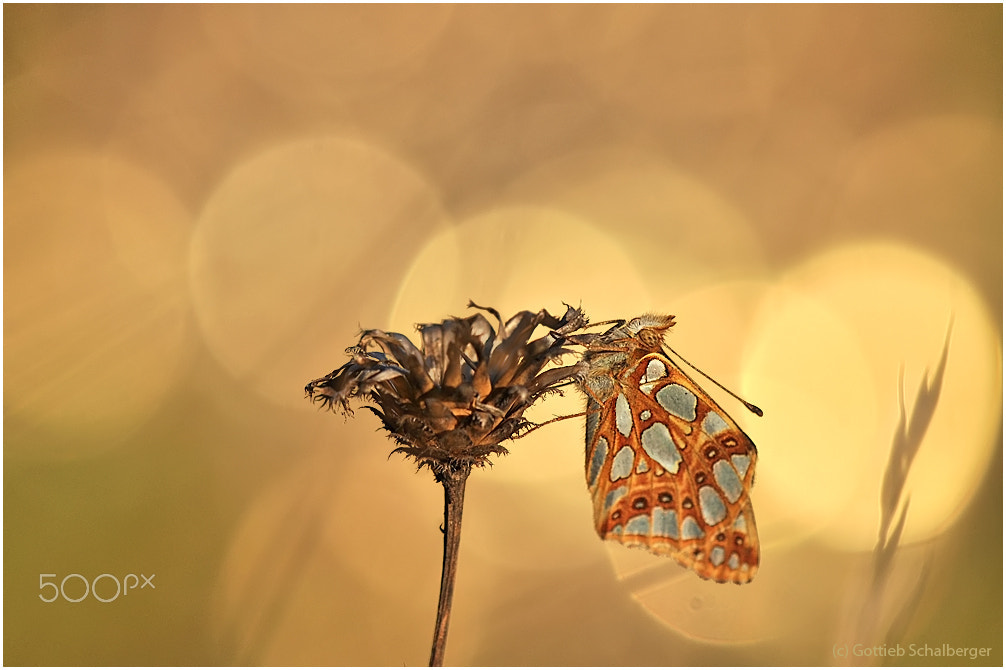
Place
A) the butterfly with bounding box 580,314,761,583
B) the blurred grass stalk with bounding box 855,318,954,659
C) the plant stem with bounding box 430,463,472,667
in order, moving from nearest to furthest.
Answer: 1. the plant stem with bounding box 430,463,472,667
2. the butterfly with bounding box 580,314,761,583
3. the blurred grass stalk with bounding box 855,318,954,659

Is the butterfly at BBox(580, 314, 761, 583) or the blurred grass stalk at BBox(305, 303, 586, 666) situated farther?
the butterfly at BBox(580, 314, 761, 583)

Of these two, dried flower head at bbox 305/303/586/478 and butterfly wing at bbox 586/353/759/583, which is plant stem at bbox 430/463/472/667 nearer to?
dried flower head at bbox 305/303/586/478

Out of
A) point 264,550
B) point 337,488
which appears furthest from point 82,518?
point 337,488

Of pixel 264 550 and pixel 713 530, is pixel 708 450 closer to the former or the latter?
pixel 713 530

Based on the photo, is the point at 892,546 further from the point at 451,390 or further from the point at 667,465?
the point at 451,390

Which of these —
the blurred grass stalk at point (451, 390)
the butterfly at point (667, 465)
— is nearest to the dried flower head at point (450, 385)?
the blurred grass stalk at point (451, 390)

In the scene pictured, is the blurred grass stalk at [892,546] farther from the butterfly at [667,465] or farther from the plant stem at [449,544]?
the plant stem at [449,544]

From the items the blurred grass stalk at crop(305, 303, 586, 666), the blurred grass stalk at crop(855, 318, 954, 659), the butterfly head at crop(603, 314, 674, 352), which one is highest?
the butterfly head at crop(603, 314, 674, 352)

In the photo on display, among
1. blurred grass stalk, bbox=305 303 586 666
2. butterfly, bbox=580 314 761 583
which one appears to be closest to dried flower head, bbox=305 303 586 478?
blurred grass stalk, bbox=305 303 586 666
